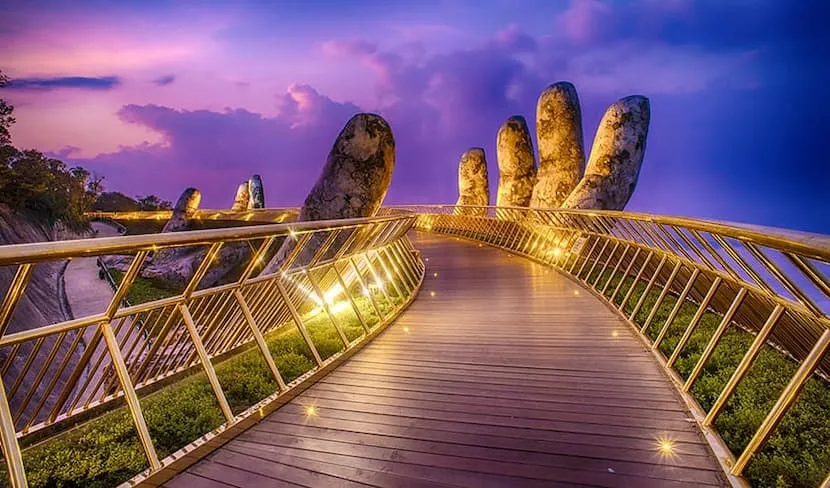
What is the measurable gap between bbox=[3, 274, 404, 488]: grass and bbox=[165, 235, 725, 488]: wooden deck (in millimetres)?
1309

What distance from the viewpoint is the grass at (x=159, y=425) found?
146 inches

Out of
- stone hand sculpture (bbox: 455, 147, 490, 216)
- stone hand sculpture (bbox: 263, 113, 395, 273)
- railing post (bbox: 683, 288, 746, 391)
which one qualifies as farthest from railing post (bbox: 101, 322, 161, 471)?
stone hand sculpture (bbox: 455, 147, 490, 216)

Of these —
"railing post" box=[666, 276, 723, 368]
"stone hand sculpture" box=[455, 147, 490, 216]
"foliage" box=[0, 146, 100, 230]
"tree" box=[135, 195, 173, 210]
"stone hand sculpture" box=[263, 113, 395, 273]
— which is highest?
"railing post" box=[666, 276, 723, 368]

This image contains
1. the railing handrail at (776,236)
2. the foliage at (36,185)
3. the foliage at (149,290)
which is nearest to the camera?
the railing handrail at (776,236)

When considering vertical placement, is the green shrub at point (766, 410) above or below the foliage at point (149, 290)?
above

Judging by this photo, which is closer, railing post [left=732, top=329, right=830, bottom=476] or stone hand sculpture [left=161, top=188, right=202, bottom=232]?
railing post [left=732, top=329, right=830, bottom=476]

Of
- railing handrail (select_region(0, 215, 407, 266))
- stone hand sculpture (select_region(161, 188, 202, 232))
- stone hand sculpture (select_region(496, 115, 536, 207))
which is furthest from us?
stone hand sculpture (select_region(161, 188, 202, 232))

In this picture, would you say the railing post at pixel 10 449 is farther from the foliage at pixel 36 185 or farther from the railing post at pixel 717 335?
the foliage at pixel 36 185

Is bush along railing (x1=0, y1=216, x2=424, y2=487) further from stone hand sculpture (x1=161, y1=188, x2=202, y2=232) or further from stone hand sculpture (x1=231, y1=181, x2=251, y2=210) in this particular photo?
stone hand sculpture (x1=231, y1=181, x2=251, y2=210)

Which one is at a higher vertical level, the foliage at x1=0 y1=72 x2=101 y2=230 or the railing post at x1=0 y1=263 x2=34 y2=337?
the railing post at x1=0 y1=263 x2=34 y2=337

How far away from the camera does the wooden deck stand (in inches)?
104

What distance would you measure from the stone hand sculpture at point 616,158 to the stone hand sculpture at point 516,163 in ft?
18.7

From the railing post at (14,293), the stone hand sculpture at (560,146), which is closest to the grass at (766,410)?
the railing post at (14,293)

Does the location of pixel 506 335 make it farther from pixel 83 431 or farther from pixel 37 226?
pixel 37 226
